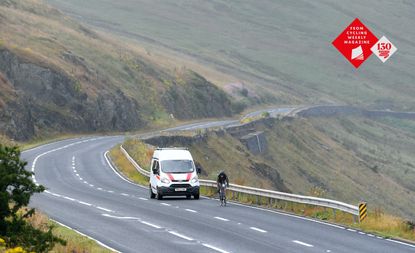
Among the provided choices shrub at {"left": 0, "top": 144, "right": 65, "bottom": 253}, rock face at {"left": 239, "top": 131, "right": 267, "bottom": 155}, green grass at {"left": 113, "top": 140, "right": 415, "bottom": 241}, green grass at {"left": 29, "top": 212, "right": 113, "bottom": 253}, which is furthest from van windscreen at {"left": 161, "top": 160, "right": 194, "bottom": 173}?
rock face at {"left": 239, "top": 131, "right": 267, "bottom": 155}

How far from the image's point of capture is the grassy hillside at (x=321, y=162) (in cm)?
7231

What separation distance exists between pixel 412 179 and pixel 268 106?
4964 centimetres

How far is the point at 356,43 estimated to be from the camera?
814 inches

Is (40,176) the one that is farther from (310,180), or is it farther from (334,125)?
→ (334,125)

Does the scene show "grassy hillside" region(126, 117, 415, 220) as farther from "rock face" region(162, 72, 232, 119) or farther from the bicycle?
"rock face" region(162, 72, 232, 119)

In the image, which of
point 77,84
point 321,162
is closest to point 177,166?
point 77,84

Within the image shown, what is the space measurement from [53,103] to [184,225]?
60.5m

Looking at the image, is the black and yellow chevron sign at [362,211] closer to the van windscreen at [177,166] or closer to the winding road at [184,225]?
the winding road at [184,225]

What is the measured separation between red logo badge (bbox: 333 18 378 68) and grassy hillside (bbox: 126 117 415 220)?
2033cm

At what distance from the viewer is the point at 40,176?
153 feet

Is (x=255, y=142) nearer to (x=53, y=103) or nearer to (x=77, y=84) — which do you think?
(x=77, y=84)

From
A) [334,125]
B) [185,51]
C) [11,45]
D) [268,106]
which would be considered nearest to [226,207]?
[11,45]

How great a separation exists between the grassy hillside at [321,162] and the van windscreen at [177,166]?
18.9 feet

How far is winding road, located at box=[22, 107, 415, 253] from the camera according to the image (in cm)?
1969
